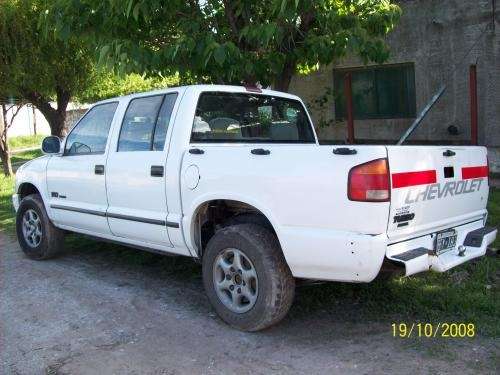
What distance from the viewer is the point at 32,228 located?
693cm

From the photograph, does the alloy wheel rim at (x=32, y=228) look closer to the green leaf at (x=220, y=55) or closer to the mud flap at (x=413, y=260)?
the green leaf at (x=220, y=55)

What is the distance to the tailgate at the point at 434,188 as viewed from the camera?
12.6 feet

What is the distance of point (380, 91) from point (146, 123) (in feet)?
22.2

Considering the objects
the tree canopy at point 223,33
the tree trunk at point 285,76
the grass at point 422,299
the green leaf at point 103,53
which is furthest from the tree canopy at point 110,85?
the grass at point 422,299

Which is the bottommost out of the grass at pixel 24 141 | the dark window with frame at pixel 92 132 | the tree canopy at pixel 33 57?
the grass at pixel 24 141

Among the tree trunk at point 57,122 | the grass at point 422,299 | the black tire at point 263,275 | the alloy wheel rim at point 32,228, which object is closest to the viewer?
the black tire at point 263,275

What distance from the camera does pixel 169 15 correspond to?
6422 millimetres

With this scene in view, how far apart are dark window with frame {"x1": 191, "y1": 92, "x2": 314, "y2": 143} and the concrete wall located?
16.3 feet

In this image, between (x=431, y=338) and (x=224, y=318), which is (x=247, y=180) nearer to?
(x=224, y=318)

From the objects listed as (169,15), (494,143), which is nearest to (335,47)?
(169,15)

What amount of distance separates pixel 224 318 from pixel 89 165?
7.19ft

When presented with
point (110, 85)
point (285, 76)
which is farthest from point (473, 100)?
point (110, 85)
